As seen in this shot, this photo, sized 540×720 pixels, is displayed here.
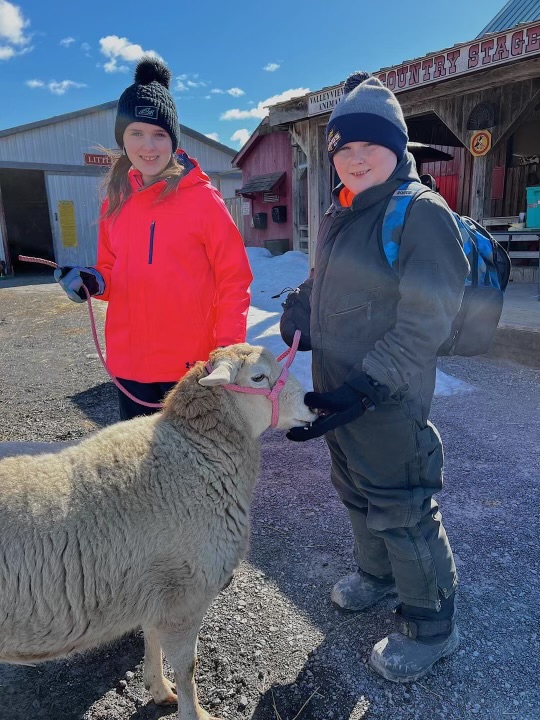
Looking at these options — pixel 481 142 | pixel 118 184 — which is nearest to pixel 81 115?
pixel 481 142

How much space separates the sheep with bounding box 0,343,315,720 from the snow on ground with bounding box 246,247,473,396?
3365 mm

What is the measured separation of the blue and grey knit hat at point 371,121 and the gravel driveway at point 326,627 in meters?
2.17

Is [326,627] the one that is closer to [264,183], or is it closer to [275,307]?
[275,307]

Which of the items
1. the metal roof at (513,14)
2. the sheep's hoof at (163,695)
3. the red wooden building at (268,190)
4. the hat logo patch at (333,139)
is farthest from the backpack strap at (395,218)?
the red wooden building at (268,190)

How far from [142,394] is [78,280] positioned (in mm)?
674

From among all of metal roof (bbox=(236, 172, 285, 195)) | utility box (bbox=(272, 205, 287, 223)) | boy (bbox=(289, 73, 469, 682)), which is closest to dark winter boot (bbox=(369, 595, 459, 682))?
boy (bbox=(289, 73, 469, 682))

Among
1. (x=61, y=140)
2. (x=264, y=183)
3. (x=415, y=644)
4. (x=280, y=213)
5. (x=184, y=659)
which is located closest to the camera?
(x=184, y=659)

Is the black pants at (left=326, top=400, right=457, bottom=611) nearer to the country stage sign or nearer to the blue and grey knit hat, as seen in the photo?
the blue and grey knit hat

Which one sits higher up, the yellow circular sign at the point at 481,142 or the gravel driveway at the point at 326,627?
the yellow circular sign at the point at 481,142

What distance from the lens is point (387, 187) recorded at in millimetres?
2027

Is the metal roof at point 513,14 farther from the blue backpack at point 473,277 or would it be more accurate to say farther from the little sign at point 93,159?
the little sign at point 93,159

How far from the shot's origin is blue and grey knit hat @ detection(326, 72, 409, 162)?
2.04 m

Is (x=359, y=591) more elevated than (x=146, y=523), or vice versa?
(x=146, y=523)

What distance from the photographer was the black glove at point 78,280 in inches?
106
